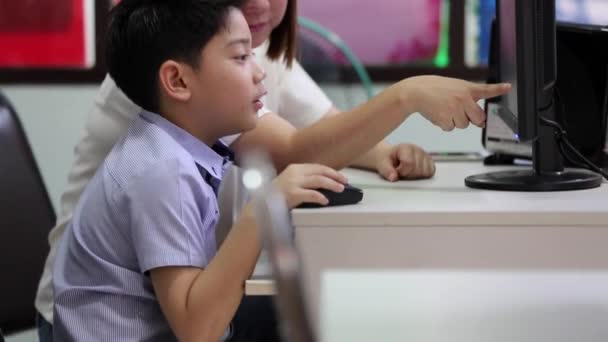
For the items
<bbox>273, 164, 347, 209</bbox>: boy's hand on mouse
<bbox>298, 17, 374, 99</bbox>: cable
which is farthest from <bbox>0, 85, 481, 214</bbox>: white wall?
<bbox>273, 164, 347, 209</bbox>: boy's hand on mouse

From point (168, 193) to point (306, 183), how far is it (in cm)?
18

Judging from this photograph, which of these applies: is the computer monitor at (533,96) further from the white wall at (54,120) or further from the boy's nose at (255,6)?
the white wall at (54,120)

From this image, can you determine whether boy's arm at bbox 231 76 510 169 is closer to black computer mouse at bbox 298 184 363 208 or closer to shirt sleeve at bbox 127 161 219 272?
black computer mouse at bbox 298 184 363 208

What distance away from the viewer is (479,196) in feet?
3.98

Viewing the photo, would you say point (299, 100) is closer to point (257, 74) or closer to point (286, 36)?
point (286, 36)

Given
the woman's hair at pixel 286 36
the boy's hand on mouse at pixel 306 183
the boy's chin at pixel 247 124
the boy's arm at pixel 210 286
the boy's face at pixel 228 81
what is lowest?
the boy's arm at pixel 210 286

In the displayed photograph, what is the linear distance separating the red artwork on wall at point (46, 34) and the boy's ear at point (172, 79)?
216 centimetres

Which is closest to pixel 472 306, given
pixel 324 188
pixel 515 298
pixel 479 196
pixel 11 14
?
pixel 515 298

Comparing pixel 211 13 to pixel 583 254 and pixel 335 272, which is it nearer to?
pixel 335 272

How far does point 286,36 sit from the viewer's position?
169 centimetres

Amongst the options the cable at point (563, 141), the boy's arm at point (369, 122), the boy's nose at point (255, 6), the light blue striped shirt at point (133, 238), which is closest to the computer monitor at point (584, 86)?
the cable at point (563, 141)

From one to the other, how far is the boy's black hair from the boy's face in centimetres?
1

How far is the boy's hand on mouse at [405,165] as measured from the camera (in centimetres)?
150

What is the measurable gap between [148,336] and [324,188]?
12.0 inches
